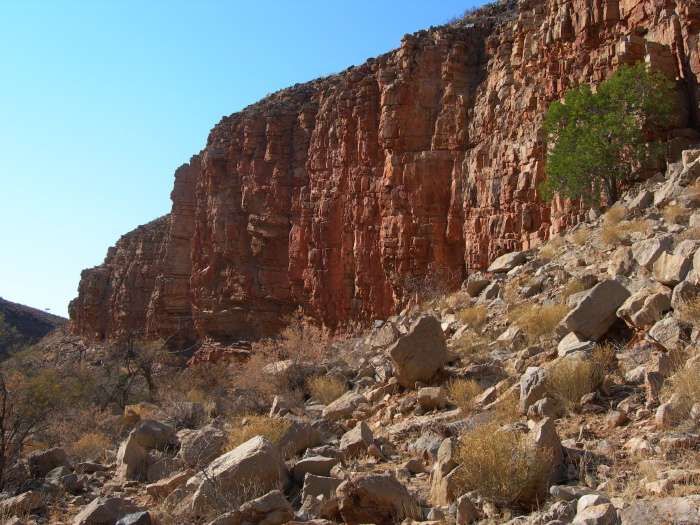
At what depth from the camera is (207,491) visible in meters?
5.80

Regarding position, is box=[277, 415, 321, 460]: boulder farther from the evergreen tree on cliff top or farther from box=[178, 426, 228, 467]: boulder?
the evergreen tree on cliff top

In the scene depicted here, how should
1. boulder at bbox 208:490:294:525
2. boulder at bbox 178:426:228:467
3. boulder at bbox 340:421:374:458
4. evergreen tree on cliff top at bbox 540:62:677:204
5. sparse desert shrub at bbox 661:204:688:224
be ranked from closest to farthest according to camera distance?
boulder at bbox 208:490:294:525 < boulder at bbox 340:421:374:458 < boulder at bbox 178:426:228:467 < sparse desert shrub at bbox 661:204:688:224 < evergreen tree on cliff top at bbox 540:62:677:204

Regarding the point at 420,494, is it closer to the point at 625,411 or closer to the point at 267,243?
the point at 625,411

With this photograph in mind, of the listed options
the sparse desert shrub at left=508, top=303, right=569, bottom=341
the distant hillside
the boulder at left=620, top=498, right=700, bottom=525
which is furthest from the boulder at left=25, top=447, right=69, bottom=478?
the distant hillside

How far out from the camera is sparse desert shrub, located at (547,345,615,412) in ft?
21.6

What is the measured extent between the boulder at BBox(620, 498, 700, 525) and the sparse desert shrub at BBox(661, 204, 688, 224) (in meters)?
8.40

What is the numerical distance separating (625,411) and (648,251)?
4534 mm

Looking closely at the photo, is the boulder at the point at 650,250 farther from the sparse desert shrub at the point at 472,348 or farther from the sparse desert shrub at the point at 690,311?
the sparse desert shrub at the point at 472,348

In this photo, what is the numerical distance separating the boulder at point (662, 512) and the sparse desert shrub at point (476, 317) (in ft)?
25.8

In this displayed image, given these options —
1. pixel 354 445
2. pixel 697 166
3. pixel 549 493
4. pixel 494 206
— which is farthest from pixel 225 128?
pixel 549 493

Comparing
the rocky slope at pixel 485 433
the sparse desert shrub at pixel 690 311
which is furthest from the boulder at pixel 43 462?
the sparse desert shrub at pixel 690 311

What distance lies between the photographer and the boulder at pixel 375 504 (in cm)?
511

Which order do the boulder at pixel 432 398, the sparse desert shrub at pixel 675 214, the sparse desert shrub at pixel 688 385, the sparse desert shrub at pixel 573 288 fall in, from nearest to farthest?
the sparse desert shrub at pixel 688 385
the boulder at pixel 432 398
the sparse desert shrub at pixel 573 288
the sparse desert shrub at pixel 675 214

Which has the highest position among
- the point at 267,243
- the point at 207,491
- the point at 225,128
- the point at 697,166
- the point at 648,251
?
the point at 225,128
